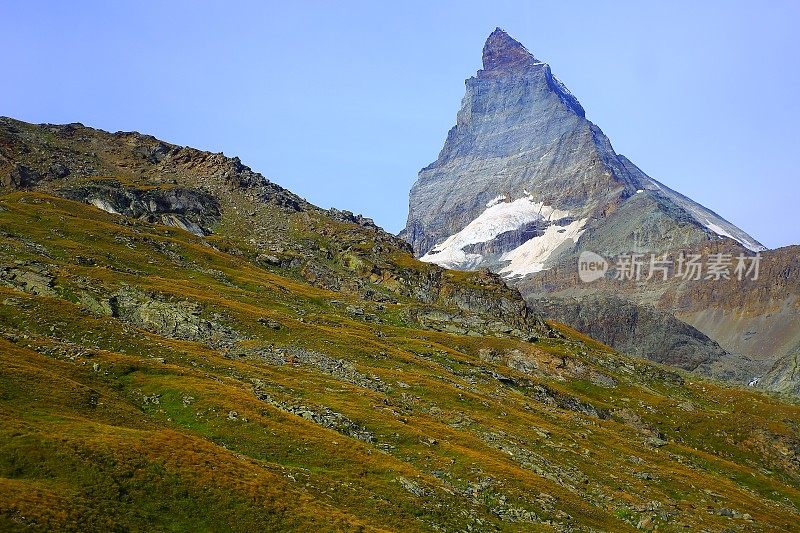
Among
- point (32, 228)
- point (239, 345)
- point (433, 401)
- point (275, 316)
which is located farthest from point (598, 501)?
point (32, 228)

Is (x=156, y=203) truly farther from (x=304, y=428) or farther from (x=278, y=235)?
(x=304, y=428)

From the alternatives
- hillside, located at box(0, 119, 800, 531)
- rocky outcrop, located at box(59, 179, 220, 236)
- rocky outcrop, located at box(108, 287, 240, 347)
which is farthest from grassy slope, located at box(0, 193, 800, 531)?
rocky outcrop, located at box(59, 179, 220, 236)

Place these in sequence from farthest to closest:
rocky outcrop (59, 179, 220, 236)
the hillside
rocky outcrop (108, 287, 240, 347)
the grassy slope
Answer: rocky outcrop (59, 179, 220, 236)
rocky outcrop (108, 287, 240, 347)
the hillside
the grassy slope

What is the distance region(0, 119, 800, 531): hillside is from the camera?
1432 inches

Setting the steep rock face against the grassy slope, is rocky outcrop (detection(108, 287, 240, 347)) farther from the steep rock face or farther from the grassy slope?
the steep rock face

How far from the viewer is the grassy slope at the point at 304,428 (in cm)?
3578

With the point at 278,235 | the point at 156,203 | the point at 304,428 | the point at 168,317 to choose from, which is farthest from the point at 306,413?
the point at 156,203

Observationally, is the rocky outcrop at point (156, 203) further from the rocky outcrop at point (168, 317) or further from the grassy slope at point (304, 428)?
the rocky outcrop at point (168, 317)

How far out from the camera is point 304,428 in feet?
172

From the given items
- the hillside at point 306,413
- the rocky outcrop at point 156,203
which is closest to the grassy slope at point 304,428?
the hillside at point 306,413

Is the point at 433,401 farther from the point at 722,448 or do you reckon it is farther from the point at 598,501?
the point at 722,448

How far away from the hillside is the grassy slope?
0.73 ft

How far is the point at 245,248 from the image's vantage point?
525 feet

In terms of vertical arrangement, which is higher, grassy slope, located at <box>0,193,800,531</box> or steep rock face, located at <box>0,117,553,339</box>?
steep rock face, located at <box>0,117,553,339</box>
